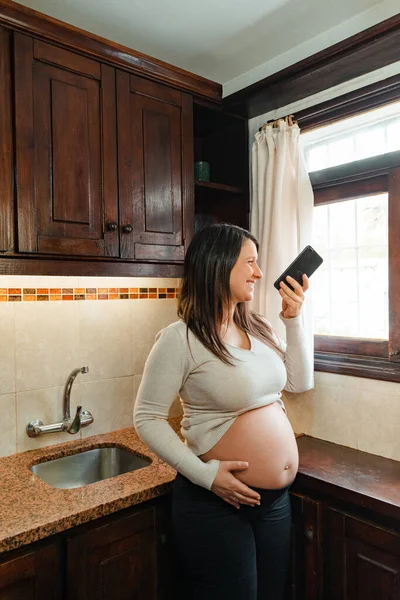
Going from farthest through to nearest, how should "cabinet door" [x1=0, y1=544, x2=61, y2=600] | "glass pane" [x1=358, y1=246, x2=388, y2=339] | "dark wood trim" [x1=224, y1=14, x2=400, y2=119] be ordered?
"glass pane" [x1=358, y1=246, x2=388, y2=339] → "dark wood trim" [x1=224, y1=14, x2=400, y2=119] → "cabinet door" [x1=0, y1=544, x2=61, y2=600]

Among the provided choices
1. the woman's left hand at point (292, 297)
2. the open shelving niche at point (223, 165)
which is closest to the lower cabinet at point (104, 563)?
the woman's left hand at point (292, 297)

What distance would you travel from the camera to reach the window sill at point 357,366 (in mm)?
1716

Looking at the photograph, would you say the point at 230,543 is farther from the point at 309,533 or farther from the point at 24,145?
the point at 24,145

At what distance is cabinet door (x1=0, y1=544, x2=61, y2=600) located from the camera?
117cm

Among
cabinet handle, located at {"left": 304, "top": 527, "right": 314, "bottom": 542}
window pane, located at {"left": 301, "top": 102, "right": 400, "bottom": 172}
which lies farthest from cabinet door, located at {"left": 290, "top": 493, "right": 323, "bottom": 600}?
window pane, located at {"left": 301, "top": 102, "right": 400, "bottom": 172}

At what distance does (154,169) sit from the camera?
1776 millimetres

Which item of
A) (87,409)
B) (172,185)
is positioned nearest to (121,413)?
(87,409)

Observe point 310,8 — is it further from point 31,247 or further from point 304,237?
point 31,247

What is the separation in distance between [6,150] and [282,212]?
3.64 ft

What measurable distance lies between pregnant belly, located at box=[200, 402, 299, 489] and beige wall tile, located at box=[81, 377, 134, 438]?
78cm

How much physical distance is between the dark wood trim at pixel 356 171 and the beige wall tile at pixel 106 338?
100cm

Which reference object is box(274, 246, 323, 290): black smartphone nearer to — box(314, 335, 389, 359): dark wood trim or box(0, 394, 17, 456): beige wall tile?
box(314, 335, 389, 359): dark wood trim

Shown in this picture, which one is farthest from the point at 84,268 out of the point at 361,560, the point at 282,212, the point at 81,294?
the point at 361,560

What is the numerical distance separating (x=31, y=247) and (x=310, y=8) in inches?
50.8
